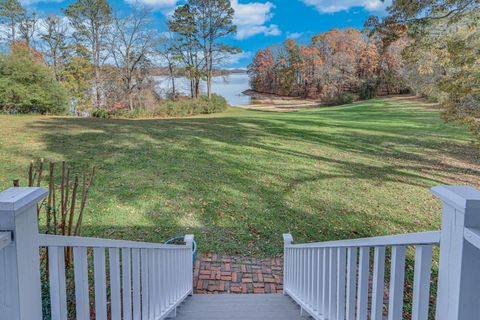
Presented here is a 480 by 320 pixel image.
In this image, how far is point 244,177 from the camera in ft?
24.7

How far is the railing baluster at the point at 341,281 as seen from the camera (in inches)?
74.0

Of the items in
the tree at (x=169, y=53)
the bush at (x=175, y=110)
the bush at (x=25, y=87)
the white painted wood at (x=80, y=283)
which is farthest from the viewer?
the tree at (x=169, y=53)

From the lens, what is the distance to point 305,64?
1460 inches

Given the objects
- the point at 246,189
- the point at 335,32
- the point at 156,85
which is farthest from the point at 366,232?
the point at 335,32

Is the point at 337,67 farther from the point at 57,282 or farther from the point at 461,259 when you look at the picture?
the point at 57,282

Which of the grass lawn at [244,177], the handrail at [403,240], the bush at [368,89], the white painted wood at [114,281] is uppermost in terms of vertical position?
the bush at [368,89]

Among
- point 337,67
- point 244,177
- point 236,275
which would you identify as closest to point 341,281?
point 236,275

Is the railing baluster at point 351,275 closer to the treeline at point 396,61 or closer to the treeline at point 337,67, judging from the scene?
the treeline at point 396,61

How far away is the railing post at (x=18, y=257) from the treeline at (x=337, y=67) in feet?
107

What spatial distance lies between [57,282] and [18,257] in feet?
0.99

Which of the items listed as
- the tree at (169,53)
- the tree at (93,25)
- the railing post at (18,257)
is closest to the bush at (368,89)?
the tree at (169,53)

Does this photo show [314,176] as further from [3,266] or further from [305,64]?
[305,64]

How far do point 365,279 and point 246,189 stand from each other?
5.35 m

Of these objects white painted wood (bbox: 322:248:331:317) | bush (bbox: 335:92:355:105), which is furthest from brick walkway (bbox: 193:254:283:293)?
bush (bbox: 335:92:355:105)
